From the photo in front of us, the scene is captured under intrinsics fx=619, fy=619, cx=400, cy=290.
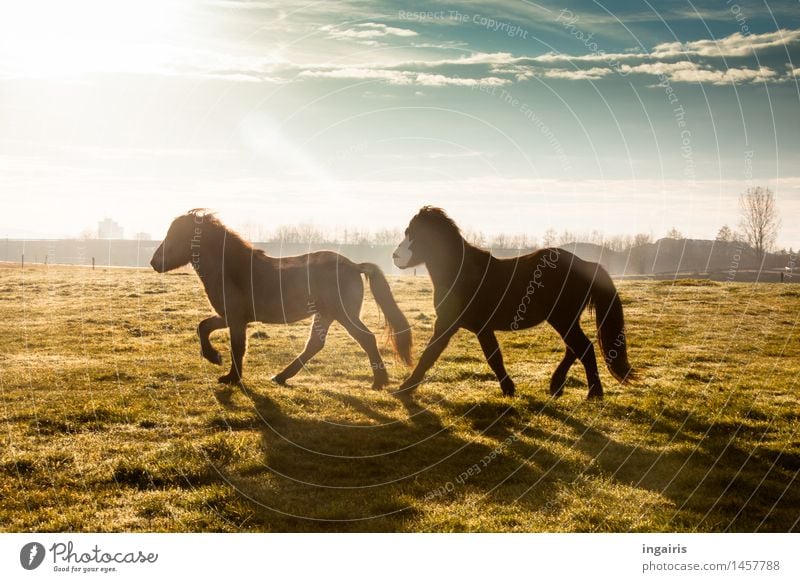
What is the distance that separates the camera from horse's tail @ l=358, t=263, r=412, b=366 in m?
11.9

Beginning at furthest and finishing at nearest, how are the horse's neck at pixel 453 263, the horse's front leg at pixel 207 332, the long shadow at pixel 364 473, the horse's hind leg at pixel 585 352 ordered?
the horse's front leg at pixel 207 332 < the horse's hind leg at pixel 585 352 < the horse's neck at pixel 453 263 < the long shadow at pixel 364 473

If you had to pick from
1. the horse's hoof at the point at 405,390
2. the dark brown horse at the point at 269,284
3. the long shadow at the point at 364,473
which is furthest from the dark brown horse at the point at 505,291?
the long shadow at the point at 364,473

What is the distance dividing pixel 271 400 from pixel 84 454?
3.47 meters

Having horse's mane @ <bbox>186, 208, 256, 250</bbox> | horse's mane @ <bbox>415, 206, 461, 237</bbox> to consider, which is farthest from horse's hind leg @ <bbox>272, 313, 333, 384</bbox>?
horse's mane @ <bbox>415, 206, 461, 237</bbox>

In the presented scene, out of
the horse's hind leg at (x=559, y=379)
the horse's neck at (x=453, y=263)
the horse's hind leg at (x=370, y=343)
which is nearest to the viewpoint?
the horse's neck at (x=453, y=263)

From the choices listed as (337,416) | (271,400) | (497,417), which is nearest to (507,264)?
(497,417)

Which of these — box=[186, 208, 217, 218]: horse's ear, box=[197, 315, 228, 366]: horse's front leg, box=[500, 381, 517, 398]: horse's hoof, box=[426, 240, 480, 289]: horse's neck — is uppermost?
box=[186, 208, 217, 218]: horse's ear

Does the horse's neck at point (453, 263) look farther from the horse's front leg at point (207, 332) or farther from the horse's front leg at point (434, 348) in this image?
the horse's front leg at point (207, 332)

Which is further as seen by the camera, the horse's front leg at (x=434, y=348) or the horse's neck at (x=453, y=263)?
the horse's neck at (x=453, y=263)

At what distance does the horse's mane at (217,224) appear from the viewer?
1209 centimetres

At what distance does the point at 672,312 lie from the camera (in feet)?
77.7

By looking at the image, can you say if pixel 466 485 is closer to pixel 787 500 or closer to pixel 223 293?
pixel 787 500

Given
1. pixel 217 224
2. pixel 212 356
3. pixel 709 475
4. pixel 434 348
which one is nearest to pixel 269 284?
pixel 217 224

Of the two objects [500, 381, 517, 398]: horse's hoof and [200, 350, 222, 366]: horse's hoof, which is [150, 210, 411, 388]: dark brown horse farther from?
[500, 381, 517, 398]: horse's hoof
